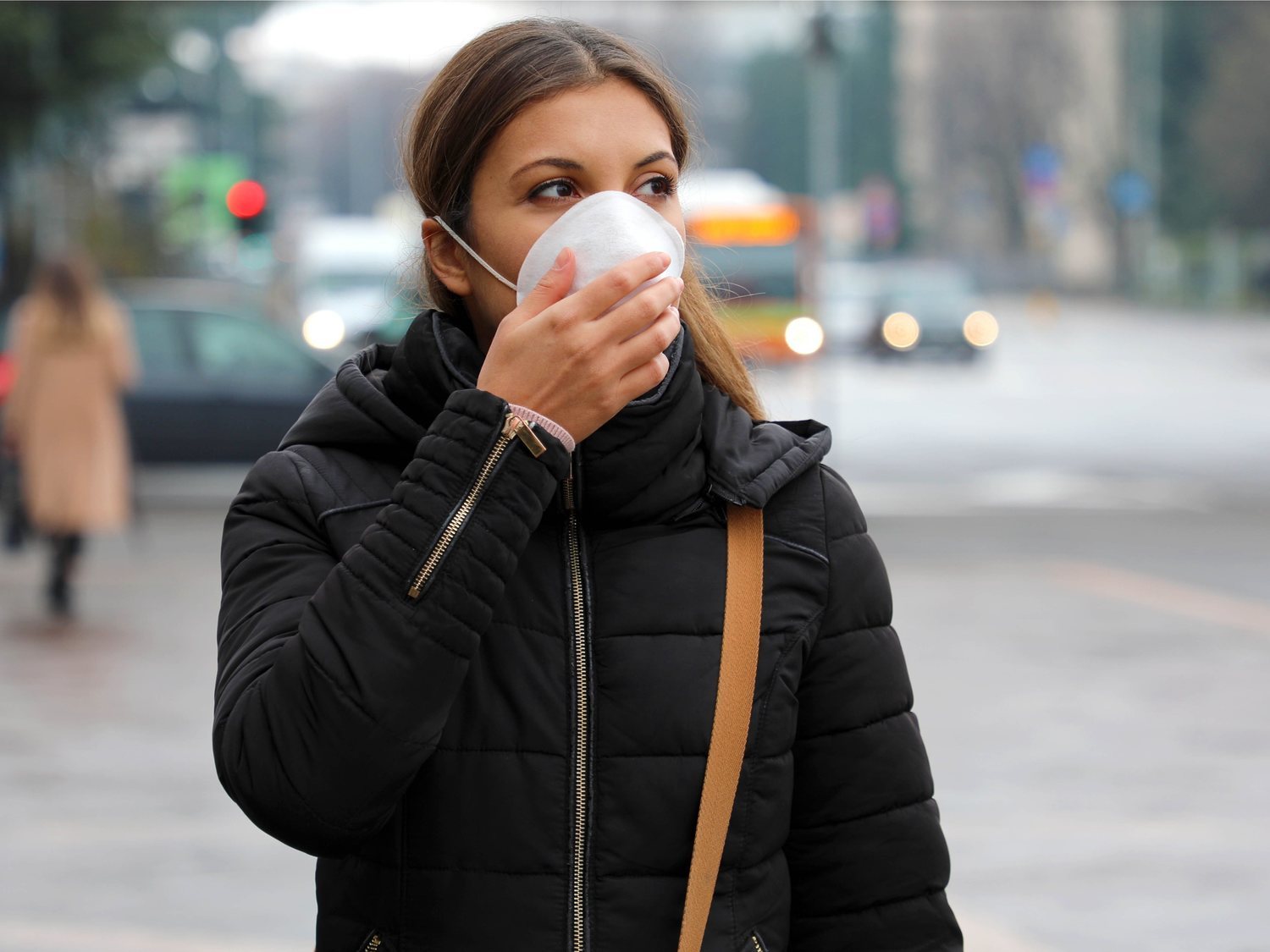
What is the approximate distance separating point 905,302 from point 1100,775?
30.3 metres

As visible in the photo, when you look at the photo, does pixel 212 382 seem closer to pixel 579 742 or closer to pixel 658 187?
pixel 658 187

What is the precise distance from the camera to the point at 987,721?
23.1ft

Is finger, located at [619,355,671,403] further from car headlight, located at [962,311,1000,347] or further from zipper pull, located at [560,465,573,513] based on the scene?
car headlight, located at [962,311,1000,347]

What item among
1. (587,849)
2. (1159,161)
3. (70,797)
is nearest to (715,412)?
(587,849)

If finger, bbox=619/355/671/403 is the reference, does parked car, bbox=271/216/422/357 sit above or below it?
above

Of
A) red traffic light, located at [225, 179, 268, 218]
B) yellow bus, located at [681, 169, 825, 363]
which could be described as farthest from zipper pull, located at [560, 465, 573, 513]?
yellow bus, located at [681, 169, 825, 363]

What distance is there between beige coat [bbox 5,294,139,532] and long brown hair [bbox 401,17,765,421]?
27.8ft

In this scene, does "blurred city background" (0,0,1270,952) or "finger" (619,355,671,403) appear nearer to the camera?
"finger" (619,355,671,403)

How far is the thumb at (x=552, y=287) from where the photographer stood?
171cm

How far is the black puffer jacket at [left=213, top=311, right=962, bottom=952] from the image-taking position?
65.9 inches

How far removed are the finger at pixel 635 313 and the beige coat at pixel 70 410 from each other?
8.80 m

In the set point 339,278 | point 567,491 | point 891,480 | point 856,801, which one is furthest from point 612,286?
point 339,278

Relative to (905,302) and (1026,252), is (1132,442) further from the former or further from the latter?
(1026,252)

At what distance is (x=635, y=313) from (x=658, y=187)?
0.27m
